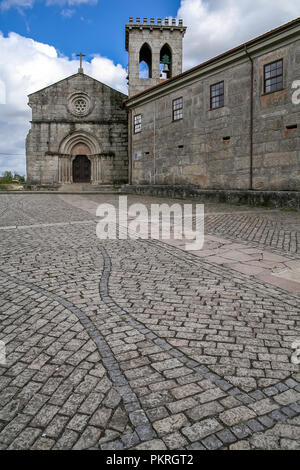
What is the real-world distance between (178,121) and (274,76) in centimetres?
614

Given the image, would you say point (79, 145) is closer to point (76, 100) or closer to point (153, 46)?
point (76, 100)

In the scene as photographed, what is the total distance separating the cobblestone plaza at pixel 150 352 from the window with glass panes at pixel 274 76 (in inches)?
407

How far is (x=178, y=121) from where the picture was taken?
1869 centimetres

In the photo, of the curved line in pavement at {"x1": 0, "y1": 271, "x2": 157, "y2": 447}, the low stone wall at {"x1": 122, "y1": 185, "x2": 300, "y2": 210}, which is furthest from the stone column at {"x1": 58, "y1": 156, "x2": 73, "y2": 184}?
the curved line in pavement at {"x1": 0, "y1": 271, "x2": 157, "y2": 447}

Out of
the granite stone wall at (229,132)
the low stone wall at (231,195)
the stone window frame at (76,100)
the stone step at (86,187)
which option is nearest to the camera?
the low stone wall at (231,195)

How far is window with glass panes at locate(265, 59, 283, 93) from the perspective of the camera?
526 inches

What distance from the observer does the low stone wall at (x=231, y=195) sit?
12570mm

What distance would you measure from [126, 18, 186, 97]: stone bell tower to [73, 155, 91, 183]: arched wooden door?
6.73 metres

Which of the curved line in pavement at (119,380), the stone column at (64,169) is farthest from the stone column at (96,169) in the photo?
the curved line in pavement at (119,380)

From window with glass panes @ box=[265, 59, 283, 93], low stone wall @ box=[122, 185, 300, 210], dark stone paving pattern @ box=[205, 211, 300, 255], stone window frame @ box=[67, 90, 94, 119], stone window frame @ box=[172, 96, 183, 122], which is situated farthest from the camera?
stone window frame @ box=[67, 90, 94, 119]

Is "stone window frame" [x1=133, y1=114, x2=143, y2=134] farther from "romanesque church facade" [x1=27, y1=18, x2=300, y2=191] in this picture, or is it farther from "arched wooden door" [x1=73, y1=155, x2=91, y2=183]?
"arched wooden door" [x1=73, y1=155, x2=91, y2=183]

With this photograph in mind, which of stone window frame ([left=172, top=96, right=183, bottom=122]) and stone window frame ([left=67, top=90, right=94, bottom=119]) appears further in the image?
stone window frame ([left=67, top=90, right=94, bottom=119])

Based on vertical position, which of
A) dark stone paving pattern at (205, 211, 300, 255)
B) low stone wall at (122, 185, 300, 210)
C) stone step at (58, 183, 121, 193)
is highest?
stone step at (58, 183, 121, 193)

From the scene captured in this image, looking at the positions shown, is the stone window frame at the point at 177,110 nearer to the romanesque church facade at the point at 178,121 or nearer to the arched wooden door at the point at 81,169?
the romanesque church facade at the point at 178,121
